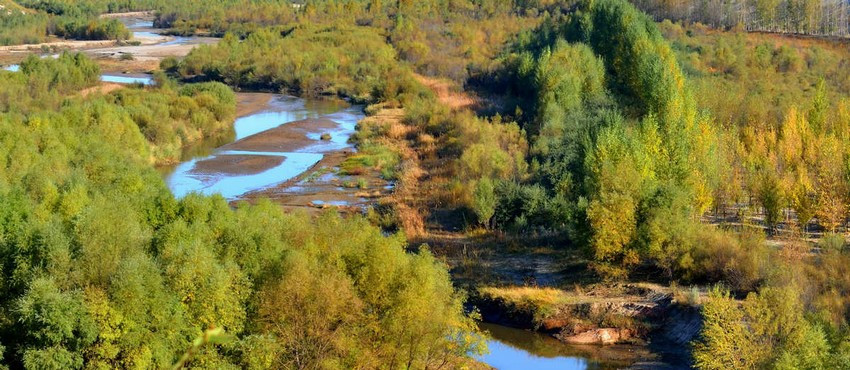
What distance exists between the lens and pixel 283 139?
61344 mm

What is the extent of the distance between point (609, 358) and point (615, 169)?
308 inches

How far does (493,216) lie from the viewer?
1503 inches

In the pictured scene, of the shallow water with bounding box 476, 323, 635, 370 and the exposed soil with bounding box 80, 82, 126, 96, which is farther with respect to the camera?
the exposed soil with bounding box 80, 82, 126, 96

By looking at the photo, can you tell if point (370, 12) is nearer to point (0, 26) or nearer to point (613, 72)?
point (0, 26)

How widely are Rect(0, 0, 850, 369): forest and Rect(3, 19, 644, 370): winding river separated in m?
1.77

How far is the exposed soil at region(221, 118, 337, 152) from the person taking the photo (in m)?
58.6

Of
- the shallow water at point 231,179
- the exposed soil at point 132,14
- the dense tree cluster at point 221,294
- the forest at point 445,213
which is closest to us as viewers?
the dense tree cluster at point 221,294

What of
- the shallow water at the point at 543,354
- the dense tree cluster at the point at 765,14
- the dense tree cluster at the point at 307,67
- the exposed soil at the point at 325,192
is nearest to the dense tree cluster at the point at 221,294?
the shallow water at the point at 543,354

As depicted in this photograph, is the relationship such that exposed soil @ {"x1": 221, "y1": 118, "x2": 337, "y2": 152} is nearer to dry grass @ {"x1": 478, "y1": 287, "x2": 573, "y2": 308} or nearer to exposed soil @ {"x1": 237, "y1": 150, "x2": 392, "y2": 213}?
exposed soil @ {"x1": 237, "y1": 150, "x2": 392, "y2": 213}

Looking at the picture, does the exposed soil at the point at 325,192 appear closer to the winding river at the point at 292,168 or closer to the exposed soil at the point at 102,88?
the winding river at the point at 292,168

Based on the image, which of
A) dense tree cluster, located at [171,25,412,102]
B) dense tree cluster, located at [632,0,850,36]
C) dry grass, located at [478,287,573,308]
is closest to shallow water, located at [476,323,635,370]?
dry grass, located at [478,287,573,308]

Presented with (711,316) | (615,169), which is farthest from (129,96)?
(711,316)

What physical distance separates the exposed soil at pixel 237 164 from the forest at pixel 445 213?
10.2 ft

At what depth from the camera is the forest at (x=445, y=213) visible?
19.6m
